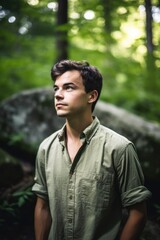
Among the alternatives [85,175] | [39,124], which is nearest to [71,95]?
[85,175]

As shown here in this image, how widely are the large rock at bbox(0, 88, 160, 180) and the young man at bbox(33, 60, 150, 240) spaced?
66.3 inches

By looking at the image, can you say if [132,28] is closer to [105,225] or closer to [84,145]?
[84,145]

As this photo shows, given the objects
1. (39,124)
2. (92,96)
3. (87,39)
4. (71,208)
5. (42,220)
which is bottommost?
(42,220)

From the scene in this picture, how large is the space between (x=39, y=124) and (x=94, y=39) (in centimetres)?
214

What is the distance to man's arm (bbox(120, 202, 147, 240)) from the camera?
2.03 meters

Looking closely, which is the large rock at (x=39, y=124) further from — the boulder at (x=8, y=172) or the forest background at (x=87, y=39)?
the forest background at (x=87, y=39)

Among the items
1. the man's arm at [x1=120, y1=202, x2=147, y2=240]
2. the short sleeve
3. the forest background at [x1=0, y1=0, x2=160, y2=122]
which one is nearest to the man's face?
the short sleeve

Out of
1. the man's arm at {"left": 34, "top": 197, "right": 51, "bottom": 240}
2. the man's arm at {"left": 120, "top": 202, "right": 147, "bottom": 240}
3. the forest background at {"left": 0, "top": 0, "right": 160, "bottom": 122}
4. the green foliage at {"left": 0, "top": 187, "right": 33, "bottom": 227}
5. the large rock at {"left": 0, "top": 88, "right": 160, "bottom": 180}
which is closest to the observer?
the man's arm at {"left": 120, "top": 202, "right": 147, "bottom": 240}

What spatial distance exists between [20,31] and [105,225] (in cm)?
725

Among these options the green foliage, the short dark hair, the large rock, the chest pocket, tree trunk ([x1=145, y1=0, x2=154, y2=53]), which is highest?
tree trunk ([x1=145, y1=0, x2=154, y2=53])

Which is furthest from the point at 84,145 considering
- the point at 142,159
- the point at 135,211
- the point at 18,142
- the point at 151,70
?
the point at 151,70

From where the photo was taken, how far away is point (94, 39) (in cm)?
496

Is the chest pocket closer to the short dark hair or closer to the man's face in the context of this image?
the man's face

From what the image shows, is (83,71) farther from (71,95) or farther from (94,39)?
(94,39)
